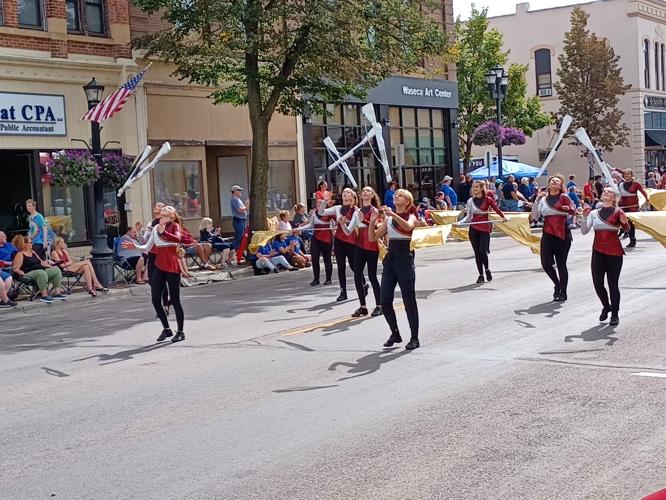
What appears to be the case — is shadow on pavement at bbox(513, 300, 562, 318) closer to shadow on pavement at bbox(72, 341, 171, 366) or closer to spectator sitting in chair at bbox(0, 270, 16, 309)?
shadow on pavement at bbox(72, 341, 171, 366)

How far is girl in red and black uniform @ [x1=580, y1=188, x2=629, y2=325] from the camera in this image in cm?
1145

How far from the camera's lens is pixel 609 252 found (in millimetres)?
11500

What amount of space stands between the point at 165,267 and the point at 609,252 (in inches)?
215

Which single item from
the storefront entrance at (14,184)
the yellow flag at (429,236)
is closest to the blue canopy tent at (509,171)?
the storefront entrance at (14,184)

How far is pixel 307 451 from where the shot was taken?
6.67 m

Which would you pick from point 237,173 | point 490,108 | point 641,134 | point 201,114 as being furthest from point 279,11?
point 641,134

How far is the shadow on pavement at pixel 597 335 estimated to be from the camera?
10484 mm

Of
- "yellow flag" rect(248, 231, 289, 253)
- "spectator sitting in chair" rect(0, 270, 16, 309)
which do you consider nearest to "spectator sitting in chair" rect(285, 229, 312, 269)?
"yellow flag" rect(248, 231, 289, 253)

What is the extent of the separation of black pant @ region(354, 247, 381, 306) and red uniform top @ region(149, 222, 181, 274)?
2609 mm

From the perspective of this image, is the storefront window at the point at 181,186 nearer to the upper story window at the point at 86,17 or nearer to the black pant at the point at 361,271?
the upper story window at the point at 86,17

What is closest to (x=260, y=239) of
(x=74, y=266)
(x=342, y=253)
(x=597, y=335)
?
(x=74, y=266)

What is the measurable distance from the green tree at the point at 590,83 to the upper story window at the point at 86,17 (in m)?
32.9

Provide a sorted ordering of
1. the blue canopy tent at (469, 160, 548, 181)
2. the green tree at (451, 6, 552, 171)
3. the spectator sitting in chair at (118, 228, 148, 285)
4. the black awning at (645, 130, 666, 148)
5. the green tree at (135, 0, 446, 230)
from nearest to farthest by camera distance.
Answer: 1. the spectator sitting in chair at (118, 228, 148, 285)
2. the green tree at (135, 0, 446, 230)
3. the blue canopy tent at (469, 160, 548, 181)
4. the green tree at (451, 6, 552, 171)
5. the black awning at (645, 130, 666, 148)

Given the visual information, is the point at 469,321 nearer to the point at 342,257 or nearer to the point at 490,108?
the point at 342,257
